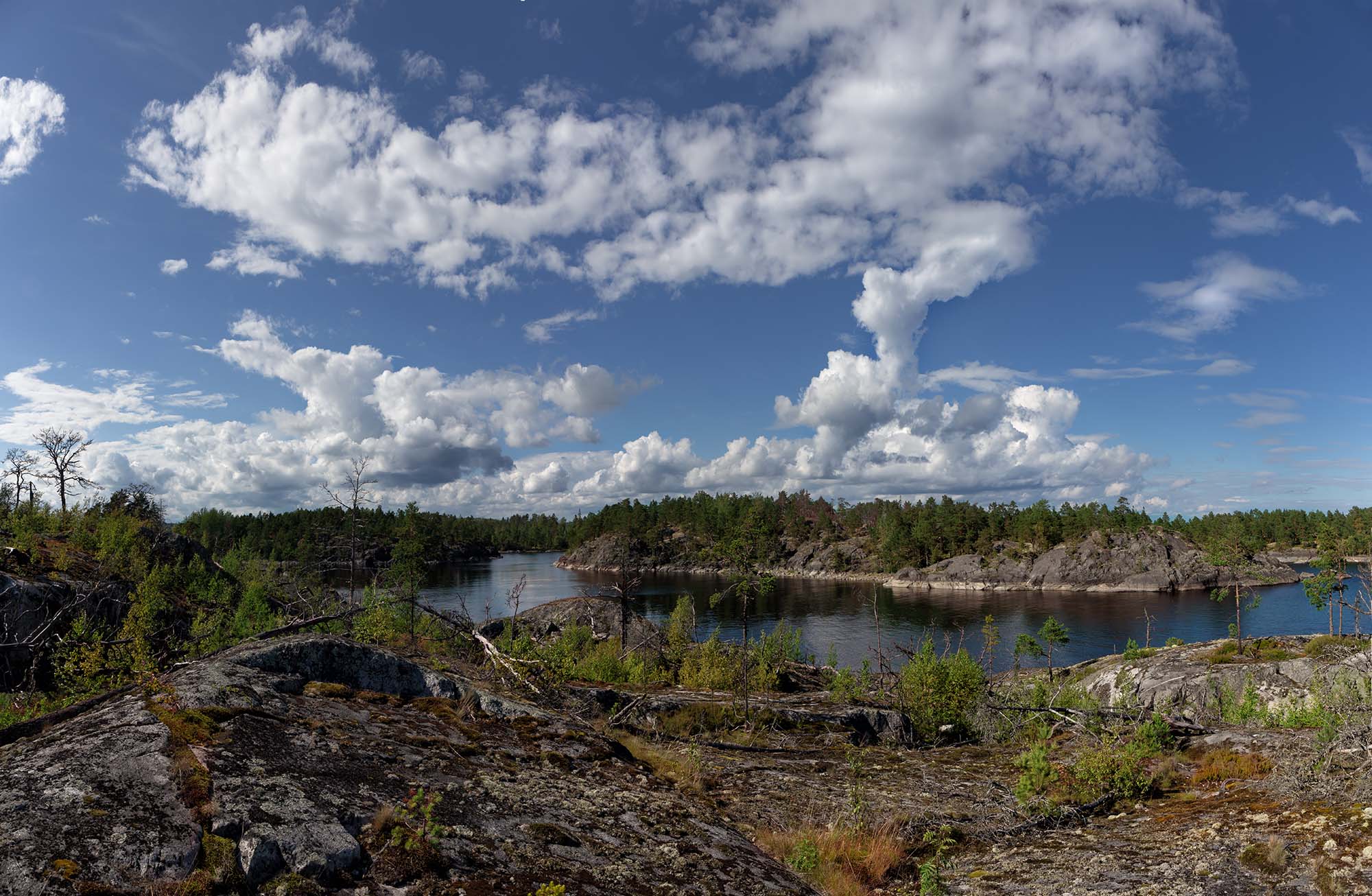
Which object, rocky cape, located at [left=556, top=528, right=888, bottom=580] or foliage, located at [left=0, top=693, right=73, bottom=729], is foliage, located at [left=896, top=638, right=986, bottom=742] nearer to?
foliage, located at [left=0, top=693, right=73, bottom=729]

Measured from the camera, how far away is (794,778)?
9297 millimetres

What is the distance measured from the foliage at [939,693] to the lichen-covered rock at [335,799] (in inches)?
493

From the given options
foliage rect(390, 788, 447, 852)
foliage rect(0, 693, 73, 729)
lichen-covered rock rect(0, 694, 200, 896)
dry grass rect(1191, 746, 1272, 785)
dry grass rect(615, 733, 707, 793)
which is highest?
lichen-covered rock rect(0, 694, 200, 896)

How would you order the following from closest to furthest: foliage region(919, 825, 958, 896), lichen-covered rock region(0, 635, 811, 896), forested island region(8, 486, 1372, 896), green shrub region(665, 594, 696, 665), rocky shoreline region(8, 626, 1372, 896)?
lichen-covered rock region(0, 635, 811, 896), rocky shoreline region(8, 626, 1372, 896), forested island region(8, 486, 1372, 896), foliage region(919, 825, 958, 896), green shrub region(665, 594, 696, 665)

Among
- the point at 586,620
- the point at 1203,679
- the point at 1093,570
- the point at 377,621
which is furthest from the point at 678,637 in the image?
the point at 1093,570

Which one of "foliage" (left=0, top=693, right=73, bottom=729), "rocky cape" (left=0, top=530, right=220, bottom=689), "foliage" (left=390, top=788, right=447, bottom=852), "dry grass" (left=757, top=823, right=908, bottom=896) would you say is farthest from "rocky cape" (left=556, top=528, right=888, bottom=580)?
"foliage" (left=390, top=788, right=447, bottom=852)

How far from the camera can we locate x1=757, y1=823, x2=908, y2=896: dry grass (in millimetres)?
6016

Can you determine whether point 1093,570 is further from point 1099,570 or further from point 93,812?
point 93,812

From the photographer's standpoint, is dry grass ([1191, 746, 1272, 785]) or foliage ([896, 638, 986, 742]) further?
foliage ([896, 638, 986, 742])

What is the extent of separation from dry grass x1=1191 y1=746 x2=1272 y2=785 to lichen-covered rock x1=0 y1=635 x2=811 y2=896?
6161 millimetres

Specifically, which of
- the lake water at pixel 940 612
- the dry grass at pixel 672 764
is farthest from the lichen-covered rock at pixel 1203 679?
the dry grass at pixel 672 764

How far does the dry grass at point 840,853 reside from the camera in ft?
19.7

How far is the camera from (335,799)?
14.7ft

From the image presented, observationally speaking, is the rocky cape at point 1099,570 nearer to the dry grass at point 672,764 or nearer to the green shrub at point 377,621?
the green shrub at point 377,621
